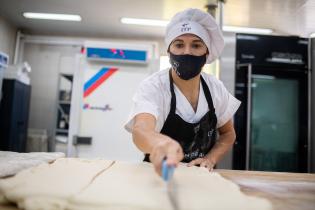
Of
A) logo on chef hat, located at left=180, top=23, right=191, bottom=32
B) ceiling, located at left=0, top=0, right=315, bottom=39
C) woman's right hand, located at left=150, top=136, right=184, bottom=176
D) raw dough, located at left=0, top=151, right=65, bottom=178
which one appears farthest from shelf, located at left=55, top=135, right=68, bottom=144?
woman's right hand, located at left=150, top=136, right=184, bottom=176

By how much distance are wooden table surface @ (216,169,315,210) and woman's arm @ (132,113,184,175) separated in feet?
0.85

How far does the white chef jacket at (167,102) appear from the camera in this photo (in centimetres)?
98

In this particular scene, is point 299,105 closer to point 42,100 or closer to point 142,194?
point 142,194

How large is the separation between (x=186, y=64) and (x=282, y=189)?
60 centimetres

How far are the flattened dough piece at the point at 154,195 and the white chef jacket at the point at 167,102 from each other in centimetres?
32

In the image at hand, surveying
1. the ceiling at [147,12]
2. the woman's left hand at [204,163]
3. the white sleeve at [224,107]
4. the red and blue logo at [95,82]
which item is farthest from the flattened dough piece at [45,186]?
the ceiling at [147,12]

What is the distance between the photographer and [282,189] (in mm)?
776

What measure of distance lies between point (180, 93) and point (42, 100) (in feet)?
14.0

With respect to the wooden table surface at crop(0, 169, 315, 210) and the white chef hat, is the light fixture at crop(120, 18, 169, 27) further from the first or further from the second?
the wooden table surface at crop(0, 169, 315, 210)

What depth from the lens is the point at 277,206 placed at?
58 cm

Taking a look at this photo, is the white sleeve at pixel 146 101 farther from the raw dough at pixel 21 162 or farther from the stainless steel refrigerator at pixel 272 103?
the stainless steel refrigerator at pixel 272 103

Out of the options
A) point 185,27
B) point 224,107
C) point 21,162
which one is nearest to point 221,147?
point 224,107

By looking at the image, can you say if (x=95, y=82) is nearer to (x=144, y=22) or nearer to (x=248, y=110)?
(x=248, y=110)

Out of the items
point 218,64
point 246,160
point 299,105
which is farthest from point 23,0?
point 299,105
